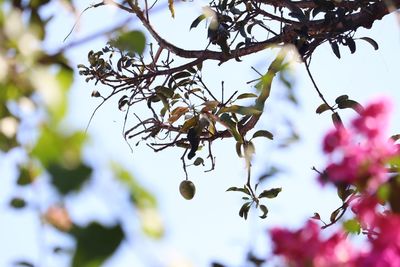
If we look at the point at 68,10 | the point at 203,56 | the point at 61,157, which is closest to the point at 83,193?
the point at 61,157

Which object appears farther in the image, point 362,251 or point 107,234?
point 362,251

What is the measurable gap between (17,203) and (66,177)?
0.24m

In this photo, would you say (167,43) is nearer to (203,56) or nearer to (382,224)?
(203,56)

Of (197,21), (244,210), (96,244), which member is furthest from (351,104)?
(96,244)

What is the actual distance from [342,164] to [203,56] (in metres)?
1.20

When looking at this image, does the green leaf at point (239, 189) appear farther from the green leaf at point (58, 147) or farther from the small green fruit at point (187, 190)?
the green leaf at point (58, 147)

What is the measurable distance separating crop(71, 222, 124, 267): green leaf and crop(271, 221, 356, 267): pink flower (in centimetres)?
22

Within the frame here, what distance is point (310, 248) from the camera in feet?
1.75

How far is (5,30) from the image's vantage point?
39 cm

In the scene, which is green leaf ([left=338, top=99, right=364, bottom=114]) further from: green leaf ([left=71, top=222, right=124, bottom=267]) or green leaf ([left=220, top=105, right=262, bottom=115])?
green leaf ([left=71, top=222, right=124, bottom=267])

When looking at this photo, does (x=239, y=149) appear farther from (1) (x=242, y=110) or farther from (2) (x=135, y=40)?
(2) (x=135, y=40)

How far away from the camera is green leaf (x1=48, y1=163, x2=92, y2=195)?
34cm

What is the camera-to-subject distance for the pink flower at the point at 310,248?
20.9 inches

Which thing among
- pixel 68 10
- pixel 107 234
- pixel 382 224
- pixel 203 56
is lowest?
pixel 107 234
